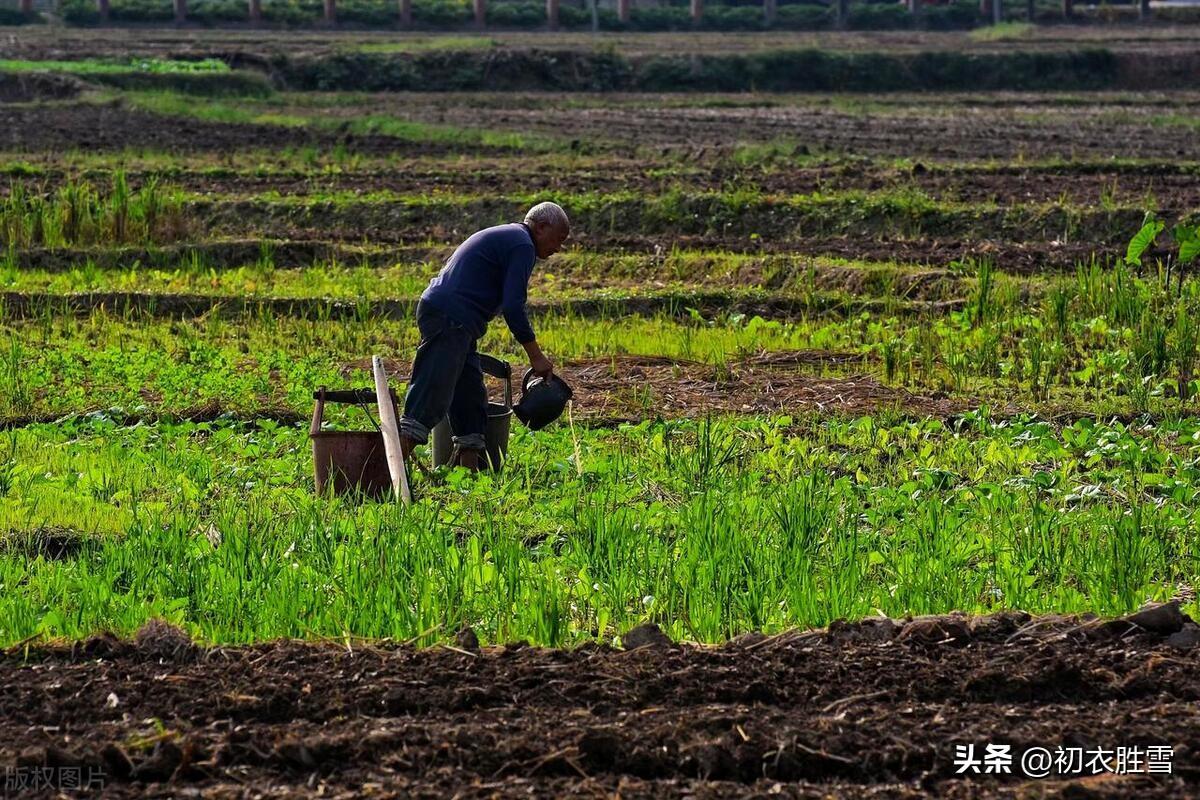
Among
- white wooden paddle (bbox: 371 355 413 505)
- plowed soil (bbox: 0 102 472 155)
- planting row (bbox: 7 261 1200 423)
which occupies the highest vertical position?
plowed soil (bbox: 0 102 472 155)

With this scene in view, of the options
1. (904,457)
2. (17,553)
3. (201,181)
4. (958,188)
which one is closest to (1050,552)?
(904,457)

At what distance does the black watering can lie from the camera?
8.10 metres

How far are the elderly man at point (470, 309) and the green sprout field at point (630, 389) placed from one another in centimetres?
31

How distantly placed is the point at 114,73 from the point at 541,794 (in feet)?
109

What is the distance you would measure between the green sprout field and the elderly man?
31cm

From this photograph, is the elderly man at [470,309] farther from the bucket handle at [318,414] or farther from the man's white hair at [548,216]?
the bucket handle at [318,414]

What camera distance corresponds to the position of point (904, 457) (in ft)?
28.4

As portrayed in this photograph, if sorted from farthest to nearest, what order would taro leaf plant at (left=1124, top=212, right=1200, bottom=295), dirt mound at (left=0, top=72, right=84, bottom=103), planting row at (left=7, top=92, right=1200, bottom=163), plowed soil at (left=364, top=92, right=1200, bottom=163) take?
dirt mound at (left=0, top=72, right=84, bottom=103) < planting row at (left=7, top=92, right=1200, bottom=163) < plowed soil at (left=364, top=92, right=1200, bottom=163) < taro leaf plant at (left=1124, top=212, right=1200, bottom=295)

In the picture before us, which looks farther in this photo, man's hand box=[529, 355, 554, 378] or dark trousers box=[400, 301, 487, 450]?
dark trousers box=[400, 301, 487, 450]

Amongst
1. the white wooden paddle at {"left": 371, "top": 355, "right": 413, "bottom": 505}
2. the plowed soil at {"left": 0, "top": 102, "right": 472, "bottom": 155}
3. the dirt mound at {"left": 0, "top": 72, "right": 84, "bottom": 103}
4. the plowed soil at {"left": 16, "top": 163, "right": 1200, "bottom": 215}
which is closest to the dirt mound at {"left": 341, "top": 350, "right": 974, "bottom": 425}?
the white wooden paddle at {"left": 371, "top": 355, "right": 413, "bottom": 505}

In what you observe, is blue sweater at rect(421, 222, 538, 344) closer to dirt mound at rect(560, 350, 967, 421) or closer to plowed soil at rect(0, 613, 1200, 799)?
dirt mound at rect(560, 350, 967, 421)

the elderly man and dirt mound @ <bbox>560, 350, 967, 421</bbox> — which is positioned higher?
the elderly man

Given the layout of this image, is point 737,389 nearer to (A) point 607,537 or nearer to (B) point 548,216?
(B) point 548,216

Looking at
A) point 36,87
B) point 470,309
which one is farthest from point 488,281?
point 36,87
